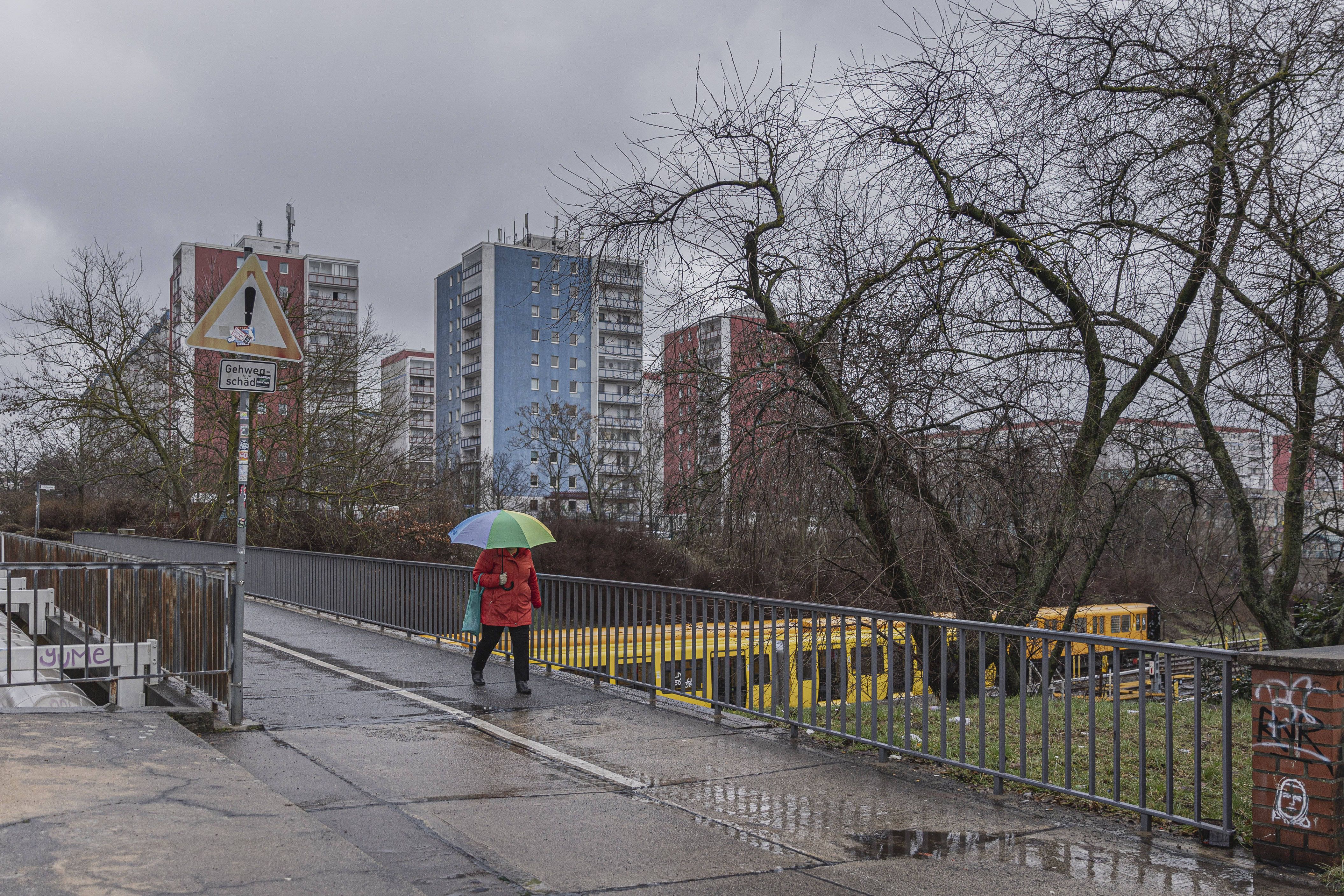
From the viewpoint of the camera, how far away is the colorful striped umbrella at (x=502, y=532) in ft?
32.9

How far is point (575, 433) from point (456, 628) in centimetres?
4717

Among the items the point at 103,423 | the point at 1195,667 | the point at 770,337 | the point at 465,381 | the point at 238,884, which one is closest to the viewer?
the point at 238,884

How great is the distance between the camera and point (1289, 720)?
5227 millimetres

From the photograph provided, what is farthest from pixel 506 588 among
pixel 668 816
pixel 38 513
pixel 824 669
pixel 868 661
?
pixel 38 513

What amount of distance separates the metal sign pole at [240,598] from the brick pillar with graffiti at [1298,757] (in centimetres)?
647

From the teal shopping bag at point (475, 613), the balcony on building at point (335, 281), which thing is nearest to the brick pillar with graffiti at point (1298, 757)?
the teal shopping bag at point (475, 613)

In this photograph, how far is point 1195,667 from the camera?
19.5 feet

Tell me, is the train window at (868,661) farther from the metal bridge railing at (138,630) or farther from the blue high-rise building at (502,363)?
the blue high-rise building at (502,363)

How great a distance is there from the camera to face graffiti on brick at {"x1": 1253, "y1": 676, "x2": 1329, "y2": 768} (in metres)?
5.13

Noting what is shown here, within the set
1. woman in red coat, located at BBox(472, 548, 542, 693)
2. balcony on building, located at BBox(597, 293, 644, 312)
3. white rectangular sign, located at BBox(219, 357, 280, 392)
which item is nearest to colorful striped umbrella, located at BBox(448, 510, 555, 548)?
woman in red coat, located at BBox(472, 548, 542, 693)

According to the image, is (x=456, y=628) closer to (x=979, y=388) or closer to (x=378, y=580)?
(x=378, y=580)

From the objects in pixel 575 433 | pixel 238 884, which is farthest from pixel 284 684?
pixel 575 433

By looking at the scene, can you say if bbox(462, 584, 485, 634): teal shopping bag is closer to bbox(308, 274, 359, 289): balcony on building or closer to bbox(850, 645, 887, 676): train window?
bbox(850, 645, 887, 676): train window

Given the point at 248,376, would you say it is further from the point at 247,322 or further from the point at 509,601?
the point at 509,601
